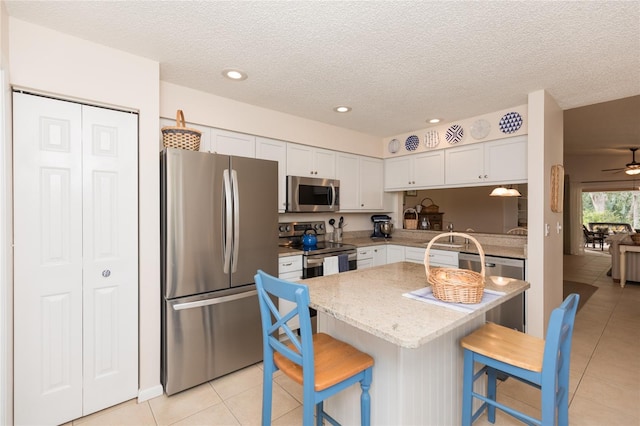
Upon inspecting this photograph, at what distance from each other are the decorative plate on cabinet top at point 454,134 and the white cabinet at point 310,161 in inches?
56.8

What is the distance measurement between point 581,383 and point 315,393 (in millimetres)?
2324

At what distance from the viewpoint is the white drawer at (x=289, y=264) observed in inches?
119

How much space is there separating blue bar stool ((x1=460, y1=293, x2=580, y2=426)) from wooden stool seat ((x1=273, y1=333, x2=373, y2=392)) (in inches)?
23.0

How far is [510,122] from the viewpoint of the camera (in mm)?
3186

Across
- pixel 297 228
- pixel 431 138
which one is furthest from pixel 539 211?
pixel 297 228

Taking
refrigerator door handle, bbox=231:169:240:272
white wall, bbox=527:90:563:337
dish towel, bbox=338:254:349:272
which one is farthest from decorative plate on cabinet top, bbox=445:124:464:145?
refrigerator door handle, bbox=231:169:240:272

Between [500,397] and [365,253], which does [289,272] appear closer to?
[365,253]

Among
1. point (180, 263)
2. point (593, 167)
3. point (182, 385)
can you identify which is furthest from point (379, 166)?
point (593, 167)

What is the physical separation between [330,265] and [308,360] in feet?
6.67

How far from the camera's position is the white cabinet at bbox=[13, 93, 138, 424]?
179 centimetres

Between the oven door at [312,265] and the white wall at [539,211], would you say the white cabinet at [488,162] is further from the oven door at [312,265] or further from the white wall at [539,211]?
the oven door at [312,265]

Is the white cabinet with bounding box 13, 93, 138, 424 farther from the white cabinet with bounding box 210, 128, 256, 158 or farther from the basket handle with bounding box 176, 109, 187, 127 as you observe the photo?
the white cabinet with bounding box 210, 128, 256, 158

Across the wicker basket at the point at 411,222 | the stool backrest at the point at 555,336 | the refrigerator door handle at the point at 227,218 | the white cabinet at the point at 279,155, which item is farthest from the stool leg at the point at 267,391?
the wicker basket at the point at 411,222

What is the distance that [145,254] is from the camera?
7.15 feet
